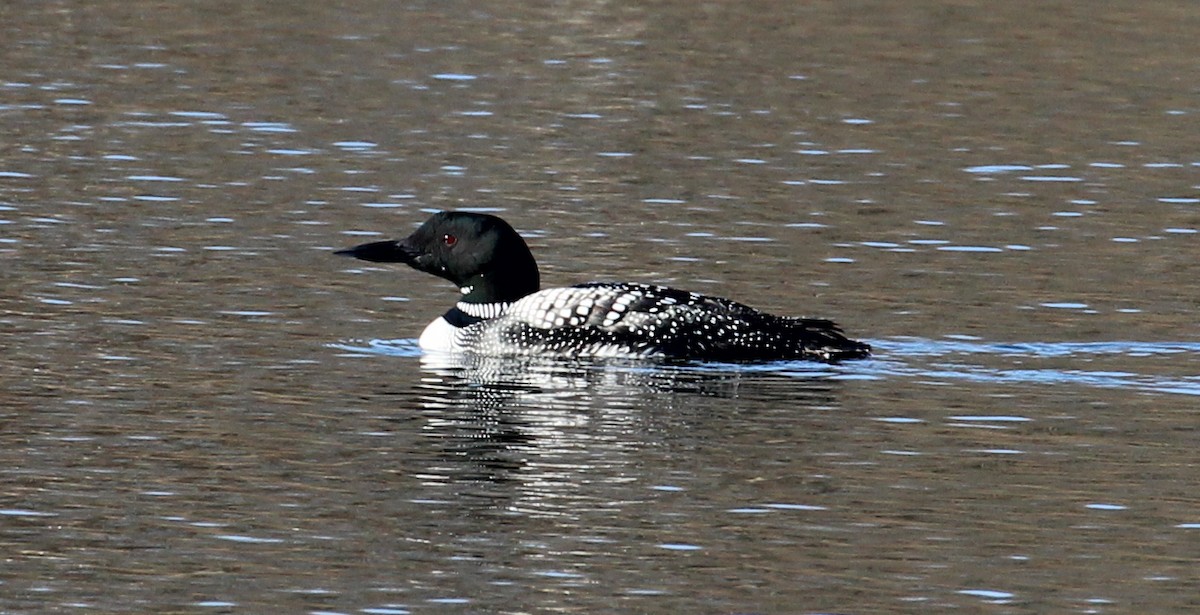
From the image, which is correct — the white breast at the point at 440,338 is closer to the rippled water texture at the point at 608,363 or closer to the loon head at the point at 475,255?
the rippled water texture at the point at 608,363

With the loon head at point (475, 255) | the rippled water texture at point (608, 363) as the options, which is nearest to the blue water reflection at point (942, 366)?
the rippled water texture at point (608, 363)

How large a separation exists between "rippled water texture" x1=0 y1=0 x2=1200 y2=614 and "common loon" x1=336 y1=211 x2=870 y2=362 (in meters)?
0.17

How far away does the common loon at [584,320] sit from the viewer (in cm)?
1219

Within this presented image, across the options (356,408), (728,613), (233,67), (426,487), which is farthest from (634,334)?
(233,67)

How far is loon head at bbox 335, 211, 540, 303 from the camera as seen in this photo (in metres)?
13.0

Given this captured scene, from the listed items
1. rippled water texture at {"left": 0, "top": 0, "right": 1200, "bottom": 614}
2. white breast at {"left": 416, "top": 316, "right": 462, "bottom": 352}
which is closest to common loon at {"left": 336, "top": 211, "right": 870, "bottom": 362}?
white breast at {"left": 416, "top": 316, "right": 462, "bottom": 352}

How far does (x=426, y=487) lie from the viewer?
30.7 ft

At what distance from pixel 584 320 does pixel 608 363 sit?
261 mm

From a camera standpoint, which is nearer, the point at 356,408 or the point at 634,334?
the point at 356,408

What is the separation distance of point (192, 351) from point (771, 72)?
42.5ft

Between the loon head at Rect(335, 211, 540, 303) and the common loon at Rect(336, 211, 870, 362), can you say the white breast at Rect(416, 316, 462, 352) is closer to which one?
the common loon at Rect(336, 211, 870, 362)

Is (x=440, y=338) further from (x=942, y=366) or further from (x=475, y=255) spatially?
(x=942, y=366)

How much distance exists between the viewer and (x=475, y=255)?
13.0 meters

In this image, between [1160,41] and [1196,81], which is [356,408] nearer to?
[1196,81]
